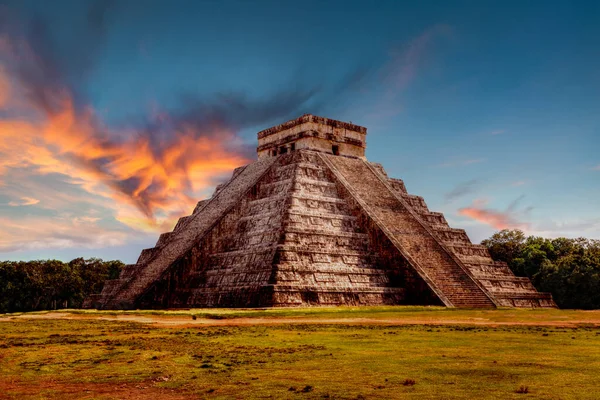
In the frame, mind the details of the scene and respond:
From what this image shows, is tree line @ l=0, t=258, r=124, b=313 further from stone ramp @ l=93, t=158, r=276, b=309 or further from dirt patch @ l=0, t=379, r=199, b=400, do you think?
dirt patch @ l=0, t=379, r=199, b=400

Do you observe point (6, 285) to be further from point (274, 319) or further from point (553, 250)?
point (553, 250)

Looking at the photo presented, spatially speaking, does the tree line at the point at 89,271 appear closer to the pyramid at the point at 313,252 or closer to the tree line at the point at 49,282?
the tree line at the point at 49,282

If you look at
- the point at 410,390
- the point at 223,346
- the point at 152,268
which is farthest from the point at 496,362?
the point at 152,268

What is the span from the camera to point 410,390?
829 cm

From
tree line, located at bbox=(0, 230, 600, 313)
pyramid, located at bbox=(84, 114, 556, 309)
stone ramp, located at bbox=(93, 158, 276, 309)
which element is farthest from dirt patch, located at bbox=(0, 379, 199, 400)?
tree line, located at bbox=(0, 230, 600, 313)

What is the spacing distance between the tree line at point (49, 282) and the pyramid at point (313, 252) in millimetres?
24966

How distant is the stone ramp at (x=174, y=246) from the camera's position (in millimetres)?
35531

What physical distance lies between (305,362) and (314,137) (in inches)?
1363

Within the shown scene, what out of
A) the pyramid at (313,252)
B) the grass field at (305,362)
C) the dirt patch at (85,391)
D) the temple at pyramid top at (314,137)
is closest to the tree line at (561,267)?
the pyramid at (313,252)

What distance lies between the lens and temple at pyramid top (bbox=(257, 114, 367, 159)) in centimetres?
4512

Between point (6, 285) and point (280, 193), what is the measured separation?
3737 cm

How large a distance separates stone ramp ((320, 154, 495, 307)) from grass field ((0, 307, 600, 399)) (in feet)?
41.0

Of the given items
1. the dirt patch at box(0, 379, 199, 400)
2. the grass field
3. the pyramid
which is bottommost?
the dirt patch at box(0, 379, 199, 400)

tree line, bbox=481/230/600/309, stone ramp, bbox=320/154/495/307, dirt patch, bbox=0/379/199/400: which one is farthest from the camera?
tree line, bbox=481/230/600/309
